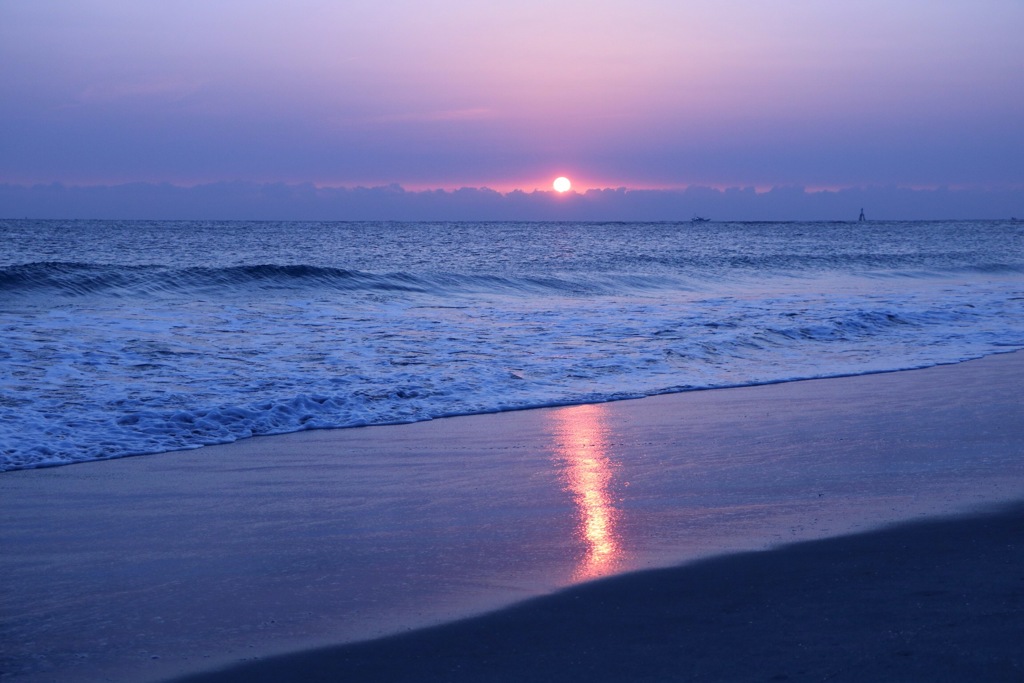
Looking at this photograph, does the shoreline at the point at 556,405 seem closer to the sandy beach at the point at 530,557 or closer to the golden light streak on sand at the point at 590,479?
the sandy beach at the point at 530,557

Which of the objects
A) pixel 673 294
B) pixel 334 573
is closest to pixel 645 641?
Answer: pixel 334 573

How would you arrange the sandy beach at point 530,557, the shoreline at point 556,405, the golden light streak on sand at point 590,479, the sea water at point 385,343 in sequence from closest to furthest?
1. the sandy beach at point 530,557
2. the golden light streak on sand at point 590,479
3. the shoreline at point 556,405
4. the sea water at point 385,343

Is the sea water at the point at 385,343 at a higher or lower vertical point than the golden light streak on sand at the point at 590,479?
higher

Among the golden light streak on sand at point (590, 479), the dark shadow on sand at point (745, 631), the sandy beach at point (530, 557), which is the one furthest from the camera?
the golden light streak on sand at point (590, 479)

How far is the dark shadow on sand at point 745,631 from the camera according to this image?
109 inches

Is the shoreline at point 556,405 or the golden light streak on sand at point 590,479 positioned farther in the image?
the shoreline at point 556,405

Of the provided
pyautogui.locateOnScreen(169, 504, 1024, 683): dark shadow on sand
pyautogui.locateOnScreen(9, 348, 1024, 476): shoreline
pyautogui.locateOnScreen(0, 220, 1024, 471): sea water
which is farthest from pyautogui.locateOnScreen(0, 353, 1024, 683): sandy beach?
pyautogui.locateOnScreen(0, 220, 1024, 471): sea water

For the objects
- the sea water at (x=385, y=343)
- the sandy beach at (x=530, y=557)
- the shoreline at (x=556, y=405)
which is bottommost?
the shoreline at (x=556, y=405)

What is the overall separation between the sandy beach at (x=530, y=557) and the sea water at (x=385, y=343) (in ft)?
3.06

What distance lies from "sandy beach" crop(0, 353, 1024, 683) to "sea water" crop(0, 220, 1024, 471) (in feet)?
3.06

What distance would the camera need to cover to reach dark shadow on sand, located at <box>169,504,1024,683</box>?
2.77m

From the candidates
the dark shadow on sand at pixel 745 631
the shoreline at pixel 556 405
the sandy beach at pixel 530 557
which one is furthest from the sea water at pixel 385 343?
the dark shadow on sand at pixel 745 631

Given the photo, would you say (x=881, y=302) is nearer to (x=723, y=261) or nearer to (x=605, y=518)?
(x=605, y=518)

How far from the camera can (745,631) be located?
3043 mm
